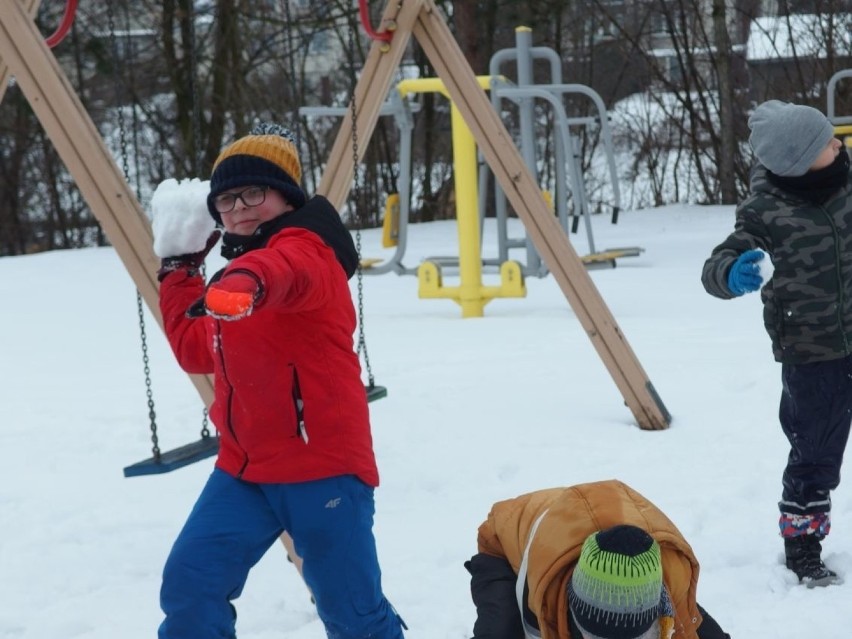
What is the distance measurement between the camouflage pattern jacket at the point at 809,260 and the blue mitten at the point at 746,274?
0.20 metres

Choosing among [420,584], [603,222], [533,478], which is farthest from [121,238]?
[603,222]

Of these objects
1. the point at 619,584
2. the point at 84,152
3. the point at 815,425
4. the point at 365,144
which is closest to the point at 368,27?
the point at 365,144

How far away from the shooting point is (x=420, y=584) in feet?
11.3

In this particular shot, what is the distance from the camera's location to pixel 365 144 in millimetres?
4191

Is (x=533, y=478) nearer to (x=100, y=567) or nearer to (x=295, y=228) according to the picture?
(x=100, y=567)

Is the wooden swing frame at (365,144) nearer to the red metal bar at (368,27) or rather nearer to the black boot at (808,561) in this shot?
the red metal bar at (368,27)

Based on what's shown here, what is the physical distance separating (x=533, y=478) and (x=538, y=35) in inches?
667

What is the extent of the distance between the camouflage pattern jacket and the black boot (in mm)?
540

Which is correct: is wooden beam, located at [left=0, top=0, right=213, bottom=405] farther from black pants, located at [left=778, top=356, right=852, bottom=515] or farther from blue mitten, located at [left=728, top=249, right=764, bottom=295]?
black pants, located at [left=778, top=356, right=852, bottom=515]

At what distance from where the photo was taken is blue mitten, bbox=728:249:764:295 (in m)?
2.89

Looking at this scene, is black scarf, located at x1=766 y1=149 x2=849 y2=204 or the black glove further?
black scarf, located at x1=766 y1=149 x2=849 y2=204

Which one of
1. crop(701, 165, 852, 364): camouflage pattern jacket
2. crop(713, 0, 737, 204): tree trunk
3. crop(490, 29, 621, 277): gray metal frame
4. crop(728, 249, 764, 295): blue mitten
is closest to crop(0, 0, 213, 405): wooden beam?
crop(728, 249, 764, 295): blue mitten

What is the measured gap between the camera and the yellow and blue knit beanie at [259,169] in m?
2.53

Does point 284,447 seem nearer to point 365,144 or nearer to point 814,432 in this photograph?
point 814,432
